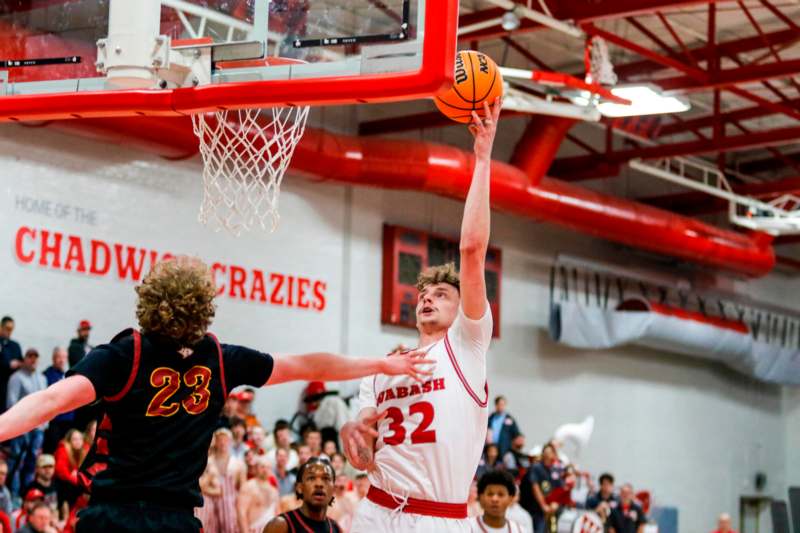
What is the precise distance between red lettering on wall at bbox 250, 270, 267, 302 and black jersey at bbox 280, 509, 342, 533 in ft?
34.2

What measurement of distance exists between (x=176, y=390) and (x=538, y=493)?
13.3 meters

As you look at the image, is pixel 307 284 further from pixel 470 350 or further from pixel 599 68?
pixel 470 350

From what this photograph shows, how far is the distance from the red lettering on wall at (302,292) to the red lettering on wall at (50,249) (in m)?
4.29

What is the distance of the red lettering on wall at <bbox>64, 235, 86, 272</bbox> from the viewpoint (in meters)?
15.5

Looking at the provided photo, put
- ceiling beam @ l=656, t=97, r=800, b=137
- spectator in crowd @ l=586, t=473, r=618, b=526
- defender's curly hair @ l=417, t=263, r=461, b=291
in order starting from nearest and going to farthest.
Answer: defender's curly hair @ l=417, t=263, r=461, b=291 → spectator in crowd @ l=586, t=473, r=618, b=526 → ceiling beam @ l=656, t=97, r=800, b=137

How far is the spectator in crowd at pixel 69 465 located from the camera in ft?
43.1

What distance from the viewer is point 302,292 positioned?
18688 mm

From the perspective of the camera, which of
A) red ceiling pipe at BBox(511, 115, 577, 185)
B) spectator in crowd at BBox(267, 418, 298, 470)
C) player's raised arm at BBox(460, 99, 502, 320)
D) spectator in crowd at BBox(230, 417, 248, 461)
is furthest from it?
red ceiling pipe at BBox(511, 115, 577, 185)

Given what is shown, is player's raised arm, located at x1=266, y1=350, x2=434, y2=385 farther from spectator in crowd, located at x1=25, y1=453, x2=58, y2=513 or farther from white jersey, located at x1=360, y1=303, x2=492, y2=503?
spectator in crowd, located at x1=25, y1=453, x2=58, y2=513

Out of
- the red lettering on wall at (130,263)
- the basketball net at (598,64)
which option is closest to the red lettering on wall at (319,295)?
the red lettering on wall at (130,263)

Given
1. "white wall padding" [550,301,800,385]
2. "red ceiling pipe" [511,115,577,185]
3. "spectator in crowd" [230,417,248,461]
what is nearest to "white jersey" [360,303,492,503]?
"spectator in crowd" [230,417,248,461]

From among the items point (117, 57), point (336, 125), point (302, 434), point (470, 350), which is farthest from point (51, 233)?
point (470, 350)

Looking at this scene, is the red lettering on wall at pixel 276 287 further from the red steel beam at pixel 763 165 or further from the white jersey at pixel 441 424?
the red steel beam at pixel 763 165

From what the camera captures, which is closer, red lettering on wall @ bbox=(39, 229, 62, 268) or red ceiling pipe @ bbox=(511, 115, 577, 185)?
red lettering on wall @ bbox=(39, 229, 62, 268)
